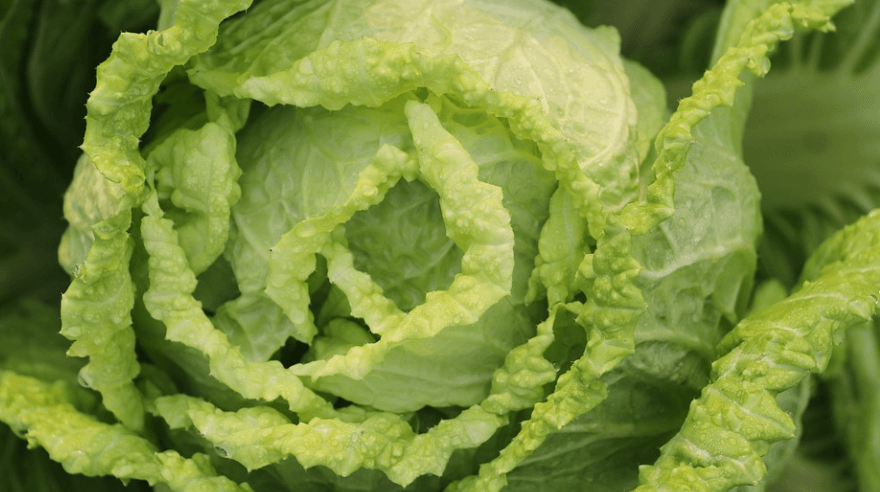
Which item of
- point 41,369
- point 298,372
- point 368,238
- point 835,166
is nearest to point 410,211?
point 368,238

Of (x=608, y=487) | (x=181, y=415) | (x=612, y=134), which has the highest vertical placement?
(x=612, y=134)

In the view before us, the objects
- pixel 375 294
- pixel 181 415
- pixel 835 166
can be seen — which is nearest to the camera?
pixel 375 294

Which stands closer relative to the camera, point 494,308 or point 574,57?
point 494,308

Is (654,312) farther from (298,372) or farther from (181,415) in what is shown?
(181,415)

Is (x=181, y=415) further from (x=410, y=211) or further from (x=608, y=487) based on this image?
(x=608, y=487)

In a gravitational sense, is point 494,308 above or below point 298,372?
above


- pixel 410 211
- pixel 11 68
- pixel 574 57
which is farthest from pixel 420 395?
pixel 11 68

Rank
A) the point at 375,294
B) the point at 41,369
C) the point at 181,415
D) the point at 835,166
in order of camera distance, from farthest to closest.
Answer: the point at 835,166 → the point at 41,369 → the point at 181,415 → the point at 375,294
